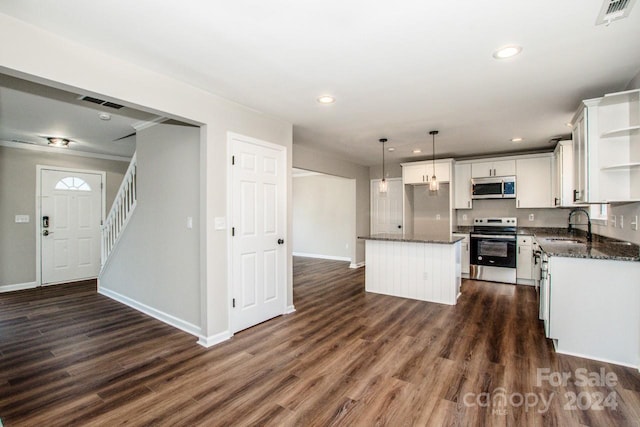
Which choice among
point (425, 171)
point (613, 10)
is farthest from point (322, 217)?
point (613, 10)

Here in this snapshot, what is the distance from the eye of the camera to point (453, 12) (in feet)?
5.90

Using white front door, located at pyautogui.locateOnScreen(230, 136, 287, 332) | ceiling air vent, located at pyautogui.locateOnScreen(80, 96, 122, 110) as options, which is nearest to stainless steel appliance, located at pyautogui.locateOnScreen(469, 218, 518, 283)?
white front door, located at pyautogui.locateOnScreen(230, 136, 287, 332)

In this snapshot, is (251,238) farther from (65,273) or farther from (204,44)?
(65,273)

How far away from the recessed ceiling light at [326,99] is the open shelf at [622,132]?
247 centimetres

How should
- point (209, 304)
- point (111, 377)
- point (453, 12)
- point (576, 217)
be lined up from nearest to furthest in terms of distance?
point (453, 12) → point (111, 377) → point (209, 304) → point (576, 217)

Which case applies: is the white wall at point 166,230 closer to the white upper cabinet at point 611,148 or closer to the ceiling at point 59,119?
the ceiling at point 59,119

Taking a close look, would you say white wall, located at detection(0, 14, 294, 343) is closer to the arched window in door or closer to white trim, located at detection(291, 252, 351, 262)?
the arched window in door

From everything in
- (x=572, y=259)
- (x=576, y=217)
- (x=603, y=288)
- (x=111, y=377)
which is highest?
(x=576, y=217)

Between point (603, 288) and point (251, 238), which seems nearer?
point (603, 288)

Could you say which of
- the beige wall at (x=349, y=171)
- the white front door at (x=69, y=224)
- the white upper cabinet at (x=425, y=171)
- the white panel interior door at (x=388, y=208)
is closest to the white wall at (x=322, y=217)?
the beige wall at (x=349, y=171)

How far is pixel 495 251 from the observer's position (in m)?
5.56

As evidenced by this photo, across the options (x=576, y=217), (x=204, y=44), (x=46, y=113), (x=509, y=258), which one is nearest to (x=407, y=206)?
(x=509, y=258)

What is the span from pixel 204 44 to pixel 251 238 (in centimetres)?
201

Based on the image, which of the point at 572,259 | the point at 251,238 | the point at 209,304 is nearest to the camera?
the point at 572,259
